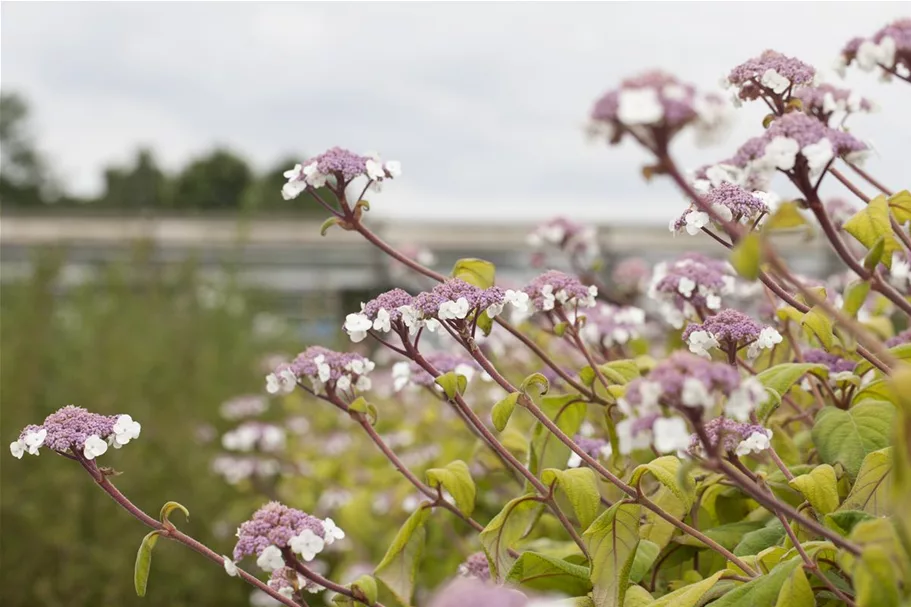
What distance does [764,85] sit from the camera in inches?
57.1

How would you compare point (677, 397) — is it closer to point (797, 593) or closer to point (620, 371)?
point (797, 593)

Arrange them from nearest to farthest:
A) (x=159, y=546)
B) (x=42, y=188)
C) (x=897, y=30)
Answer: (x=897, y=30) < (x=159, y=546) < (x=42, y=188)

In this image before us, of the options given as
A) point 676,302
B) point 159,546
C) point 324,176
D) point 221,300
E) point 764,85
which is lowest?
point 159,546

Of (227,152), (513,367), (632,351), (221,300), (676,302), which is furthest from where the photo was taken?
(227,152)

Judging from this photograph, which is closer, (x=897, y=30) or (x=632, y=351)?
(x=897, y=30)

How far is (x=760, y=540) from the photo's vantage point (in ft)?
4.87

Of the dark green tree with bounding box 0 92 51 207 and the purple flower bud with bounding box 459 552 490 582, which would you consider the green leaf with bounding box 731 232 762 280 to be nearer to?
the purple flower bud with bounding box 459 552 490 582

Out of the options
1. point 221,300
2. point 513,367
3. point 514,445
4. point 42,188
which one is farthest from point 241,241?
point 42,188

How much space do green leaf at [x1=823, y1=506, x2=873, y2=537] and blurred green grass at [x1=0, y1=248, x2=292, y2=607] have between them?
174 inches

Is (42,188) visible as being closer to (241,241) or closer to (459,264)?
(241,241)

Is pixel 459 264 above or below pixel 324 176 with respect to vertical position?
below

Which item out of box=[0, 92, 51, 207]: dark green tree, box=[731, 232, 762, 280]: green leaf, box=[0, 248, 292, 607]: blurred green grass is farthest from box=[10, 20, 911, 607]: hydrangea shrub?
box=[0, 92, 51, 207]: dark green tree

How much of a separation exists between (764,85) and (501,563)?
0.86 m

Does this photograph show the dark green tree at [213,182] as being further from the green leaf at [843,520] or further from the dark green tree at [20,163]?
the green leaf at [843,520]
